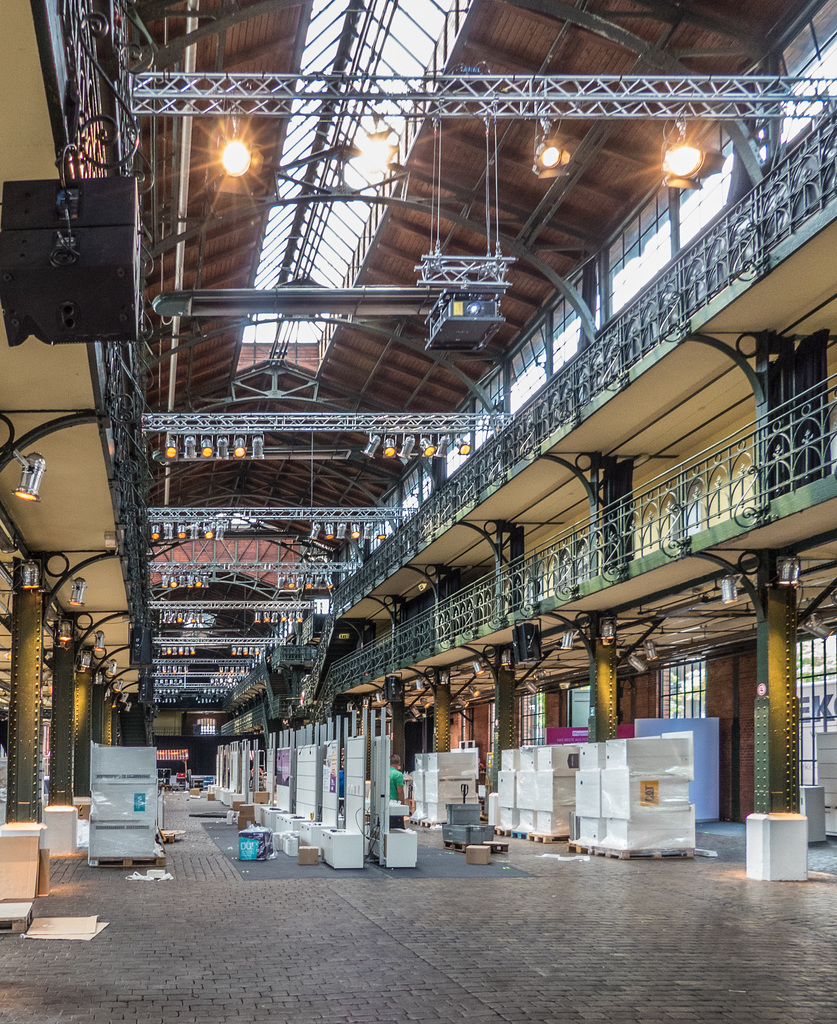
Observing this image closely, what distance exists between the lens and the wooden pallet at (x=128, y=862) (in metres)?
17.2

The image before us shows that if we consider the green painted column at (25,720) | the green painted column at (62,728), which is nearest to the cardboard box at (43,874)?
the green painted column at (25,720)

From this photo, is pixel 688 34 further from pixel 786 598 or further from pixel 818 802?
pixel 818 802

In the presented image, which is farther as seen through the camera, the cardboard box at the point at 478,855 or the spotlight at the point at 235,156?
the cardboard box at the point at 478,855

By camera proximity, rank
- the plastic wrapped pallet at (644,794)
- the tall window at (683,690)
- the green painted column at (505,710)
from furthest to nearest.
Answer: the tall window at (683,690) → the green painted column at (505,710) → the plastic wrapped pallet at (644,794)

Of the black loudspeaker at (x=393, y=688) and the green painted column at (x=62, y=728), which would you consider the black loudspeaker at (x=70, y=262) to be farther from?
the black loudspeaker at (x=393, y=688)

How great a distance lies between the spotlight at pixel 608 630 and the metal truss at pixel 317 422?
263 inches

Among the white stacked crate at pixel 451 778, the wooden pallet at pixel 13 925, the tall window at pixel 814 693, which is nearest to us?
the wooden pallet at pixel 13 925

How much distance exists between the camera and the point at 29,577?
52.0 ft

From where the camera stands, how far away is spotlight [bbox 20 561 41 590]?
52.0ft

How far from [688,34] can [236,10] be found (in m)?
7.00

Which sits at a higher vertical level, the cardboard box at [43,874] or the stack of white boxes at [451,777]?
the cardboard box at [43,874]

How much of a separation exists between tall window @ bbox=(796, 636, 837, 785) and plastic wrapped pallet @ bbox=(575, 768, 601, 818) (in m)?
7.43

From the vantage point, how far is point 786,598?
15.7 metres

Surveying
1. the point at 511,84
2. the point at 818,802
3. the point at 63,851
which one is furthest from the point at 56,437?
the point at 818,802
